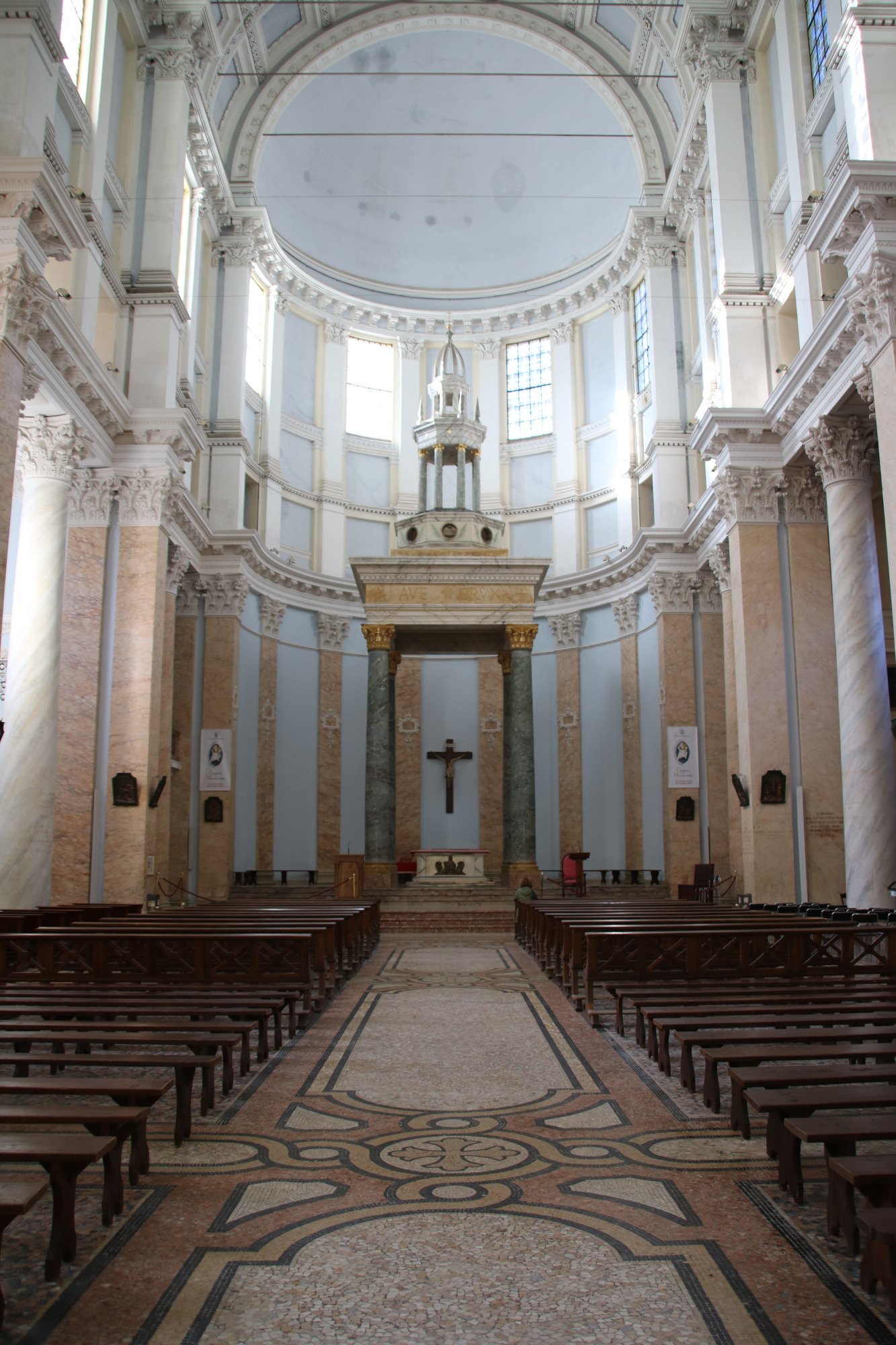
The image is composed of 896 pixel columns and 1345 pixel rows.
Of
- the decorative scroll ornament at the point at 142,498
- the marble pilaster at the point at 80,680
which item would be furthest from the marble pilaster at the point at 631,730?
the marble pilaster at the point at 80,680

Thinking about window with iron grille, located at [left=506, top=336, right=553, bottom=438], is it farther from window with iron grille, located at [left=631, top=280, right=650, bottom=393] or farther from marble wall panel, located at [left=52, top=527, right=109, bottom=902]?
marble wall panel, located at [left=52, top=527, right=109, bottom=902]

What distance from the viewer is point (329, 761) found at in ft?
99.3

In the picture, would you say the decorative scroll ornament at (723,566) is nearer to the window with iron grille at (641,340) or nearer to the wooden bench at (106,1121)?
the window with iron grille at (641,340)

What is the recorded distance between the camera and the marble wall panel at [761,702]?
1753cm

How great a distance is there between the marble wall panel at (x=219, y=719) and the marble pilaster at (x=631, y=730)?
34.6 ft

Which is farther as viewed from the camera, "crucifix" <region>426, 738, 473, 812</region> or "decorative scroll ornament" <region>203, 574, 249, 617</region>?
"crucifix" <region>426, 738, 473, 812</region>

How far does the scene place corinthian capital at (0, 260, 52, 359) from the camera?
12195 mm

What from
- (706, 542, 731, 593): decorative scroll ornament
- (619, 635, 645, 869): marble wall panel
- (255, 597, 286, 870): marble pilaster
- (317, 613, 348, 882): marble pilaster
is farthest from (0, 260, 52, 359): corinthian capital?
(619, 635, 645, 869): marble wall panel

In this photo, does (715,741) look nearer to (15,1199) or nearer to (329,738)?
(329,738)

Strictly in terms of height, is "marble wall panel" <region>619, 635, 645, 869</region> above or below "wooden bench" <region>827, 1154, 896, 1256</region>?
above

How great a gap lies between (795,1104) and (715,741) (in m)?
20.6

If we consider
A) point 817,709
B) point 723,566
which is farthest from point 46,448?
point 817,709

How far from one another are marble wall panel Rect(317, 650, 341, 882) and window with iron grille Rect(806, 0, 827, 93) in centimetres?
1899

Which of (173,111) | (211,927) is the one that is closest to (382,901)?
(211,927)
